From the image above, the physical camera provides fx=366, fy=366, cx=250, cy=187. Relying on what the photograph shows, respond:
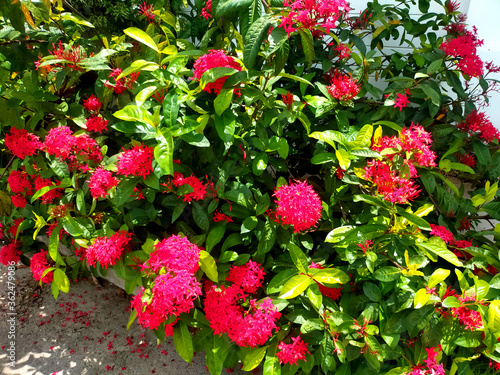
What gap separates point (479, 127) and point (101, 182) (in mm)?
2036

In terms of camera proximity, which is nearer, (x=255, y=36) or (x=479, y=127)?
(x=255, y=36)

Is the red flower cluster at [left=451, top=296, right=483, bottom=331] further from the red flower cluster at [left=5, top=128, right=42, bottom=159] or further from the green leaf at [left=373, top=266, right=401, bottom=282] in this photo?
the red flower cluster at [left=5, top=128, right=42, bottom=159]

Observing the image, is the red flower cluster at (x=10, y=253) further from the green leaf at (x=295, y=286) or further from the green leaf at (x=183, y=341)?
the green leaf at (x=295, y=286)

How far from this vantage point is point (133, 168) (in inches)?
60.5

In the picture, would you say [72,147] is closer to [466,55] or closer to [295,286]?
[295,286]

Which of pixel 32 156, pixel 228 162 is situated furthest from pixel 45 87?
pixel 228 162

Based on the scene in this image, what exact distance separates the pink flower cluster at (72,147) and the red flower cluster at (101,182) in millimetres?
207

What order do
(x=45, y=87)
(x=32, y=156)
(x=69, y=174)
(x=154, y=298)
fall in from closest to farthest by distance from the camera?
(x=154, y=298) < (x=69, y=174) < (x=32, y=156) < (x=45, y=87)

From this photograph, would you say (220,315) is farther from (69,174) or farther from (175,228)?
(69,174)

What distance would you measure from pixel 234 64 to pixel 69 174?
1.09 meters

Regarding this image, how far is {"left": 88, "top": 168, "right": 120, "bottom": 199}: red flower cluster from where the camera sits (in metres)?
1.66

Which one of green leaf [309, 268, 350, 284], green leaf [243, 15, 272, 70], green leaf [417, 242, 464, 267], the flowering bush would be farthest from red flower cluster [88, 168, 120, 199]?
green leaf [417, 242, 464, 267]

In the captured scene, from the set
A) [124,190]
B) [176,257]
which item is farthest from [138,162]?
[176,257]

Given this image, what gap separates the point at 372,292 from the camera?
5.32 ft
